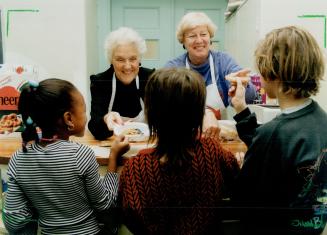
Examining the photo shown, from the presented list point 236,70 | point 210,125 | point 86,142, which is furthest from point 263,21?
point 86,142

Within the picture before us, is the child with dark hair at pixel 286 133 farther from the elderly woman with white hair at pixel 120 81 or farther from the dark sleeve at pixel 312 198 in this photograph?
the elderly woman with white hair at pixel 120 81

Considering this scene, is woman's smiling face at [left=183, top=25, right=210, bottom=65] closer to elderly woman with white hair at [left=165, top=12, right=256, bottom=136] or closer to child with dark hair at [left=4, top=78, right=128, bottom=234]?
elderly woman with white hair at [left=165, top=12, right=256, bottom=136]

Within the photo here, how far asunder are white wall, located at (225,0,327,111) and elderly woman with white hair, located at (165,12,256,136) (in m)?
0.05

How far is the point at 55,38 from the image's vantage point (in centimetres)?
79

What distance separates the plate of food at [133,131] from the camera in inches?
30.4

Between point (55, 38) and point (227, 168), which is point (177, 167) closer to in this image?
point (227, 168)

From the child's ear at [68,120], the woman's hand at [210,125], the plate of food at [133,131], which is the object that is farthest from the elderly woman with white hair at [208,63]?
the child's ear at [68,120]

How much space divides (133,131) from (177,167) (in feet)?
0.68

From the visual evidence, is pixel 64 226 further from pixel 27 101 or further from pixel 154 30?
pixel 154 30

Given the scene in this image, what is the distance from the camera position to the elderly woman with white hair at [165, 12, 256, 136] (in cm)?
76

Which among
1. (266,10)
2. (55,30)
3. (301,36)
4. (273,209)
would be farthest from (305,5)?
(55,30)

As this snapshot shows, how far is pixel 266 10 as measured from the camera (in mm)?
839

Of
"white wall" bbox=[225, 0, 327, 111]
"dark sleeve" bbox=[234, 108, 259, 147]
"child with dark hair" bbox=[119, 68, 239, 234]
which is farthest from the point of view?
"white wall" bbox=[225, 0, 327, 111]

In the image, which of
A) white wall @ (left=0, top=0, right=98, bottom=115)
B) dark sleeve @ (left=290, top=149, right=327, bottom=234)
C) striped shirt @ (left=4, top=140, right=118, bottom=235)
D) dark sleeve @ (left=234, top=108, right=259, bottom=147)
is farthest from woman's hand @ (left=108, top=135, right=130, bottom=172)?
dark sleeve @ (left=290, top=149, right=327, bottom=234)
